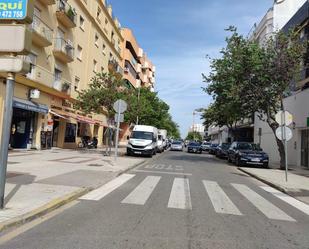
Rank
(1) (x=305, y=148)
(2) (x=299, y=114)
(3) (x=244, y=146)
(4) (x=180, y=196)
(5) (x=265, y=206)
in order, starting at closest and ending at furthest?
1. (5) (x=265, y=206)
2. (4) (x=180, y=196)
3. (1) (x=305, y=148)
4. (3) (x=244, y=146)
5. (2) (x=299, y=114)

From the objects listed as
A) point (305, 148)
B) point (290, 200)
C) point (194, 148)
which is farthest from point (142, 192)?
point (194, 148)

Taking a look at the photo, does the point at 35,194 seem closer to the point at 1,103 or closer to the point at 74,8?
the point at 1,103

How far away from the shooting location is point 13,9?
7191 millimetres

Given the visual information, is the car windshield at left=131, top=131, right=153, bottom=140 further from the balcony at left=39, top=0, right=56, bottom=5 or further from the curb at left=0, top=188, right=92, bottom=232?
the curb at left=0, top=188, right=92, bottom=232

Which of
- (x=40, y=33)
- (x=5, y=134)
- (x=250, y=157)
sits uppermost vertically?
(x=40, y=33)

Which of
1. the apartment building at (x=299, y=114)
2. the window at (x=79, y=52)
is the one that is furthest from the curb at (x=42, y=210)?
the window at (x=79, y=52)

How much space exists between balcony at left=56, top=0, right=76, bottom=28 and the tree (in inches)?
465

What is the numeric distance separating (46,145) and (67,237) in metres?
23.4

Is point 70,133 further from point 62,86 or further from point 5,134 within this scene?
point 5,134

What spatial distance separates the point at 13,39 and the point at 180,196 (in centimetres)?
603

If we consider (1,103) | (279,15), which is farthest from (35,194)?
(279,15)

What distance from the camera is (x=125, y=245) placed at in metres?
5.82

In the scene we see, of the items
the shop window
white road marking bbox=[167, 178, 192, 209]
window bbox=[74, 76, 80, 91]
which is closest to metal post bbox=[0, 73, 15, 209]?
white road marking bbox=[167, 178, 192, 209]

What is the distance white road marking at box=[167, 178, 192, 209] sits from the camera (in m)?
9.47
